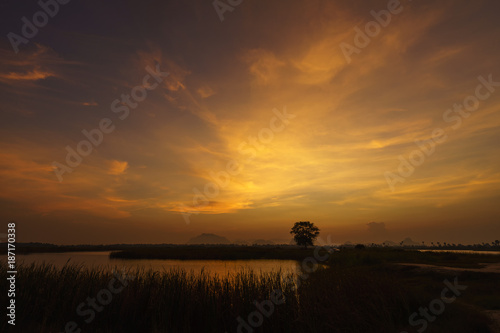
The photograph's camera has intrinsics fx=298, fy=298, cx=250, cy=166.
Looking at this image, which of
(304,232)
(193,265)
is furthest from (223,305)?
(304,232)

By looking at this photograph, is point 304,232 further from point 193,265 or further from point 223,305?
point 223,305

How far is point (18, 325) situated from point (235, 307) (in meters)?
7.18

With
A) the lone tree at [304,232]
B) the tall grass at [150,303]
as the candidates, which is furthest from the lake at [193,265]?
the lone tree at [304,232]

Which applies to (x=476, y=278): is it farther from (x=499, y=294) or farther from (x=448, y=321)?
(x=448, y=321)

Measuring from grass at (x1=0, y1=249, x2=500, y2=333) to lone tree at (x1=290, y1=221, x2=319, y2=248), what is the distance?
3094 inches

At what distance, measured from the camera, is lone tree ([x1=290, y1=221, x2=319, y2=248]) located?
89.7 meters

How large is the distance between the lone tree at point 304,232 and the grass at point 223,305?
78590mm

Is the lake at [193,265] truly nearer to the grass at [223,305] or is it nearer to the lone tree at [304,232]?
the grass at [223,305]

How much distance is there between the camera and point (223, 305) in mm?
11305

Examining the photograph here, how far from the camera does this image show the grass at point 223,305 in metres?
10.1

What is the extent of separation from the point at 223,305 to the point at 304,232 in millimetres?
83227

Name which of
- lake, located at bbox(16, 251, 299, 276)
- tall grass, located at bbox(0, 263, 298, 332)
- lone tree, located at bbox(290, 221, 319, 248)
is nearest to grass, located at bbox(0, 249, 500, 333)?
tall grass, located at bbox(0, 263, 298, 332)

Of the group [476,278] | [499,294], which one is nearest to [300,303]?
[499,294]

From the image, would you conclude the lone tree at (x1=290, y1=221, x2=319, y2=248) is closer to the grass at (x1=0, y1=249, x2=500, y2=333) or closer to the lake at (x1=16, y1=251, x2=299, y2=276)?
the lake at (x1=16, y1=251, x2=299, y2=276)
